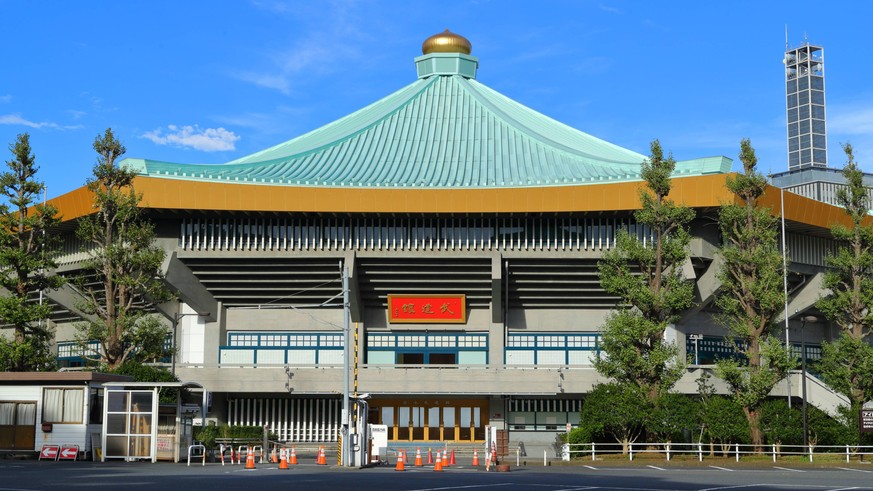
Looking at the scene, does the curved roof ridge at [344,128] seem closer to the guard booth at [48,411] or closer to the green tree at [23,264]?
the green tree at [23,264]

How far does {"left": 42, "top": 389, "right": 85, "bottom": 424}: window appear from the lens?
4397cm

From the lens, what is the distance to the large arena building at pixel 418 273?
61750 millimetres

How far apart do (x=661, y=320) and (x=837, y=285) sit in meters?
11.1

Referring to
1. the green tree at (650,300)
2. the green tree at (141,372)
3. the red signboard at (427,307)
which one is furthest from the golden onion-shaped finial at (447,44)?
the green tree at (141,372)

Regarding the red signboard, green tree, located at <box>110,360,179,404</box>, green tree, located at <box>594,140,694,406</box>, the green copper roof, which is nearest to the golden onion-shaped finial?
the green copper roof

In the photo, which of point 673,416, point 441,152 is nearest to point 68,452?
point 673,416

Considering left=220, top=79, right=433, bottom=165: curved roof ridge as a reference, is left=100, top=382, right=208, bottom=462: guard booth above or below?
below

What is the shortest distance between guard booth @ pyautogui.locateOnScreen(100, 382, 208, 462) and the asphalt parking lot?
1.52 m

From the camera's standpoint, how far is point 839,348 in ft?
185

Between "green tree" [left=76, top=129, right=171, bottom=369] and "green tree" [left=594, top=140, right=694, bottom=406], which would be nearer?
"green tree" [left=594, top=140, right=694, bottom=406]

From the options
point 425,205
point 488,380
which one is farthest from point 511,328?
point 425,205

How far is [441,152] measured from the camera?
229 feet

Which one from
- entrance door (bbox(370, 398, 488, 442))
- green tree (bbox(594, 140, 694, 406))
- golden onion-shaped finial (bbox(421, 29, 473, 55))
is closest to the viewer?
green tree (bbox(594, 140, 694, 406))

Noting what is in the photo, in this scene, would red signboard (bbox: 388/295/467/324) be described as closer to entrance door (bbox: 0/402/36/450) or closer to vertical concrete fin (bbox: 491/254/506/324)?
vertical concrete fin (bbox: 491/254/506/324)
